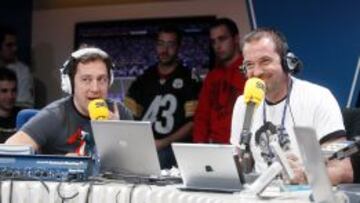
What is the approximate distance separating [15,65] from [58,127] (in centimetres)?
262

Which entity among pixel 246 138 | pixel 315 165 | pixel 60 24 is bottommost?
pixel 315 165

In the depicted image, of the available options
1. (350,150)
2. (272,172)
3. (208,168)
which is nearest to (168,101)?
(208,168)

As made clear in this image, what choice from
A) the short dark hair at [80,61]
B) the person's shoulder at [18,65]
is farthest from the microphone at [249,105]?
the person's shoulder at [18,65]

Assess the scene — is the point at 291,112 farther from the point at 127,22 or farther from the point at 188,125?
the point at 127,22

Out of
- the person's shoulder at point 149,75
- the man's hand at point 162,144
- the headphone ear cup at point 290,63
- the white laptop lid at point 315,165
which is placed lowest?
the white laptop lid at point 315,165

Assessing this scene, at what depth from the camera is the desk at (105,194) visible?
2.50 meters

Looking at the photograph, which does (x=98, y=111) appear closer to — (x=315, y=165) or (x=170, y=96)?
(x=315, y=165)

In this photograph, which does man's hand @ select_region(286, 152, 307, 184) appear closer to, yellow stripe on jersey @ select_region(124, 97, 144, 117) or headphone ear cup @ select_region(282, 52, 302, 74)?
headphone ear cup @ select_region(282, 52, 302, 74)

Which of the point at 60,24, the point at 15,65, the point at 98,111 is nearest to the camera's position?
the point at 98,111

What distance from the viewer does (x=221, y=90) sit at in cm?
499

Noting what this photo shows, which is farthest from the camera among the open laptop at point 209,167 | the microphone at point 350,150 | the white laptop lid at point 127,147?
the white laptop lid at point 127,147

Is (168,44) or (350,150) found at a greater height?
(168,44)

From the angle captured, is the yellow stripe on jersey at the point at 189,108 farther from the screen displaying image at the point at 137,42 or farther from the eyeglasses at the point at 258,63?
the eyeglasses at the point at 258,63

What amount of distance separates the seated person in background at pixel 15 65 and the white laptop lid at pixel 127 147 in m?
3.10
